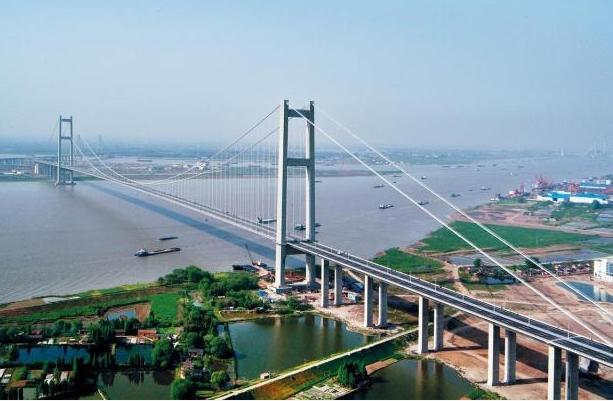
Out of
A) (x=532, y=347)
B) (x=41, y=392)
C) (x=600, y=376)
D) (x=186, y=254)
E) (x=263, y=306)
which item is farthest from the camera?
(x=186, y=254)

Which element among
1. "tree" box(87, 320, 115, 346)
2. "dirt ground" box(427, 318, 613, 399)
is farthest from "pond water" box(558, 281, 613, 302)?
"tree" box(87, 320, 115, 346)

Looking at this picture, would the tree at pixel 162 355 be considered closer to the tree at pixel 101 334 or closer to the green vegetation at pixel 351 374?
the tree at pixel 101 334

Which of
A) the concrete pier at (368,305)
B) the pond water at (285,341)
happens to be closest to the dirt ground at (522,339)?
the concrete pier at (368,305)

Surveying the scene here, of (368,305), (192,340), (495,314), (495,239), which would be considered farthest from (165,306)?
(495,239)

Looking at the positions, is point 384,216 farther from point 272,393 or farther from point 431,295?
point 272,393

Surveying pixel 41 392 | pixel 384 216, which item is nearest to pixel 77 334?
pixel 41 392
